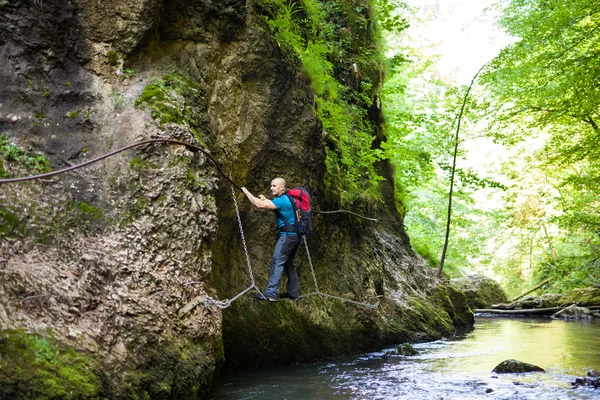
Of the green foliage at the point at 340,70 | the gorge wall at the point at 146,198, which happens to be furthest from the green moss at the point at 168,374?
the green foliage at the point at 340,70

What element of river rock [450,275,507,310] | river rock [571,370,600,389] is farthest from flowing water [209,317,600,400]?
river rock [450,275,507,310]

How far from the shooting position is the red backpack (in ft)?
30.0

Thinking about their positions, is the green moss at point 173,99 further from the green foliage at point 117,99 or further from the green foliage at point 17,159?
the green foliage at point 17,159

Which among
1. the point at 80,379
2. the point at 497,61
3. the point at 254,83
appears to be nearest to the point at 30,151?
the point at 80,379

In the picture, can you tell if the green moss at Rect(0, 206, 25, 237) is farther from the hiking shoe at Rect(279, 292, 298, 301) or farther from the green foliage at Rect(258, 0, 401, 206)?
the green foliage at Rect(258, 0, 401, 206)

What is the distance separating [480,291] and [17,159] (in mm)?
22596

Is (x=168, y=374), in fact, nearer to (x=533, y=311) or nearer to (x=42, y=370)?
(x=42, y=370)

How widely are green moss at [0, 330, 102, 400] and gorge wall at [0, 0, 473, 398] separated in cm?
1

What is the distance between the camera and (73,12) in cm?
780

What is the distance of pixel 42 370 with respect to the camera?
5098 millimetres

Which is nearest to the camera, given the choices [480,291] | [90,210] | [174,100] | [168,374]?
[168,374]

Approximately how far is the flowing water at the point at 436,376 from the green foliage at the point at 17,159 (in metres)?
3.70

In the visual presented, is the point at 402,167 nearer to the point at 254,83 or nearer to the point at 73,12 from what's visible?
the point at 254,83

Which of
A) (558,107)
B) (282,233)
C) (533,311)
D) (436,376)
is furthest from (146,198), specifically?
(533,311)
